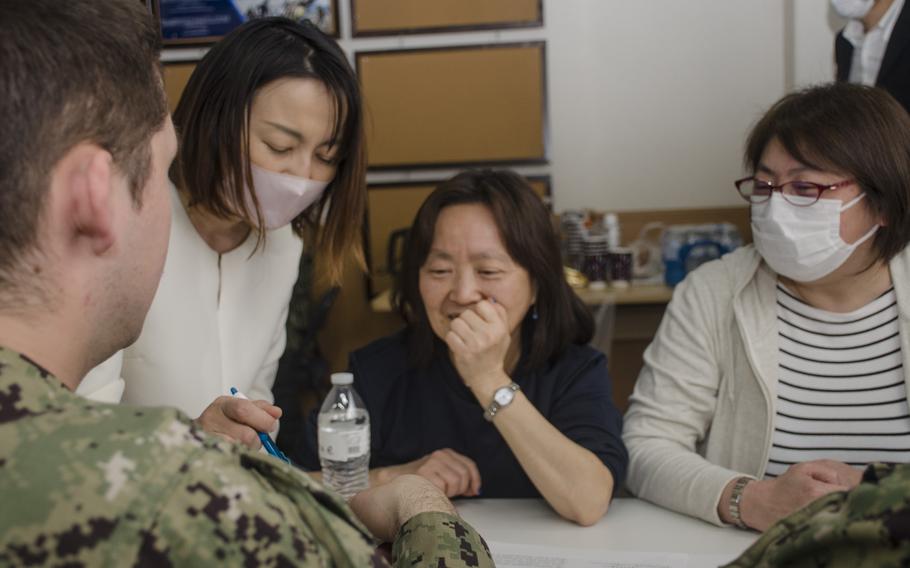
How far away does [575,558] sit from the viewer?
141 centimetres

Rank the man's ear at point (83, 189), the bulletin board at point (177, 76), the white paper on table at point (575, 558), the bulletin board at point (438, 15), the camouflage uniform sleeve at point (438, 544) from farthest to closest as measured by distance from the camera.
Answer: the bulletin board at point (177, 76), the bulletin board at point (438, 15), the white paper on table at point (575, 558), the camouflage uniform sleeve at point (438, 544), the man's ear at point (83, 189)

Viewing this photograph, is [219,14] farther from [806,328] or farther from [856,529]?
[856,529]

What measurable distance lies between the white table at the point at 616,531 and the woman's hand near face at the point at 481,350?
21cm

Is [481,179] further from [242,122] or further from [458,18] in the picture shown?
[458,18]

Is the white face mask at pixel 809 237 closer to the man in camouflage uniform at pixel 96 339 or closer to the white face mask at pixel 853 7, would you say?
the man in camouflage uniform at pixel 96 339

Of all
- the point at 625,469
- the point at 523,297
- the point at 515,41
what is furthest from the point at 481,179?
the point at 515,41

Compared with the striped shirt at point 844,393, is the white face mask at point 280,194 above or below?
above

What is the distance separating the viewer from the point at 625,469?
5.78 feet

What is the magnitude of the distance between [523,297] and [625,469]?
0.39 m

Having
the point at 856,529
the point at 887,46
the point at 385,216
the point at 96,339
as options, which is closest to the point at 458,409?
the point at 96,339

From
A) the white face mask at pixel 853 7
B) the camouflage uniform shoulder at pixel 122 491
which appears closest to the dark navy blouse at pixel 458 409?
the camouflage uniform shoulder at pixel 122 491

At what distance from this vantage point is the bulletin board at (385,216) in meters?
4.25

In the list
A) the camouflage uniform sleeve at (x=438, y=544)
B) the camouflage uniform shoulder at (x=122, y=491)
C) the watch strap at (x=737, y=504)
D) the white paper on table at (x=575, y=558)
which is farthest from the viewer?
the watch strap at (x=737, y=504)

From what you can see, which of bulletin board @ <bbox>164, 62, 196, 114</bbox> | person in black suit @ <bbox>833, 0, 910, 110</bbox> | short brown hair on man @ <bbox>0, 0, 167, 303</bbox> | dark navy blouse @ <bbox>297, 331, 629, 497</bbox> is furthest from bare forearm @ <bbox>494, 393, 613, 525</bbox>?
bulletin board @ <bbox>164, 62, 196, 114</bbox>
